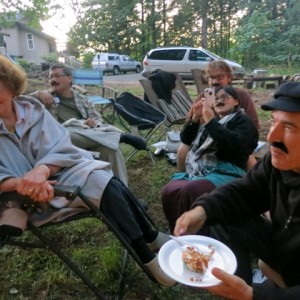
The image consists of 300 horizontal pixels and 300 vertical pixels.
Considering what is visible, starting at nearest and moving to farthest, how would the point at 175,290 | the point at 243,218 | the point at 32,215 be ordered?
the point at 243,218 → the point at 32,215 → the point at 175,290

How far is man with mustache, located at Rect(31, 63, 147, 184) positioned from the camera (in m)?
2.83

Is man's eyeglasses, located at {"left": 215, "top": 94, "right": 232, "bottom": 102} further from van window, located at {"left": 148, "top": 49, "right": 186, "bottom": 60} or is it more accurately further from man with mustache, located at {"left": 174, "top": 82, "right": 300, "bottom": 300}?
van window, located at {"left": 148, "top": 49, "right": 186, "bottom": 60}

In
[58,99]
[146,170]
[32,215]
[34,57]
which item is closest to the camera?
[32,215]

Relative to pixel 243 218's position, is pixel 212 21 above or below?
above

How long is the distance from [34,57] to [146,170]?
35053 mm

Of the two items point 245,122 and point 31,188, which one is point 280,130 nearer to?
point 245,122

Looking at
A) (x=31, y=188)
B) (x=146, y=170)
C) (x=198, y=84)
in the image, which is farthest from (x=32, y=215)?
(x=198, y=84)

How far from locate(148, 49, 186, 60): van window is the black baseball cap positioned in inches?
616

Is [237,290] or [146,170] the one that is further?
[146,170]

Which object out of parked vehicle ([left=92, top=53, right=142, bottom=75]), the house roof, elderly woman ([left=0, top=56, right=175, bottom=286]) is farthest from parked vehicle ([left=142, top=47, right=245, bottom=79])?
the house roof

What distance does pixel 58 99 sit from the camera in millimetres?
3275

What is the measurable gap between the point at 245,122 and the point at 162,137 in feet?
10.4

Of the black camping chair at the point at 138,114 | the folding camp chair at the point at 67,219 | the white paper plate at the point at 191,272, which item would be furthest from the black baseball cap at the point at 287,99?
the black camping chair at the point at 138,114

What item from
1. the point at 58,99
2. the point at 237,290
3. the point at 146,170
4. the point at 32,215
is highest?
the point at 58,99
